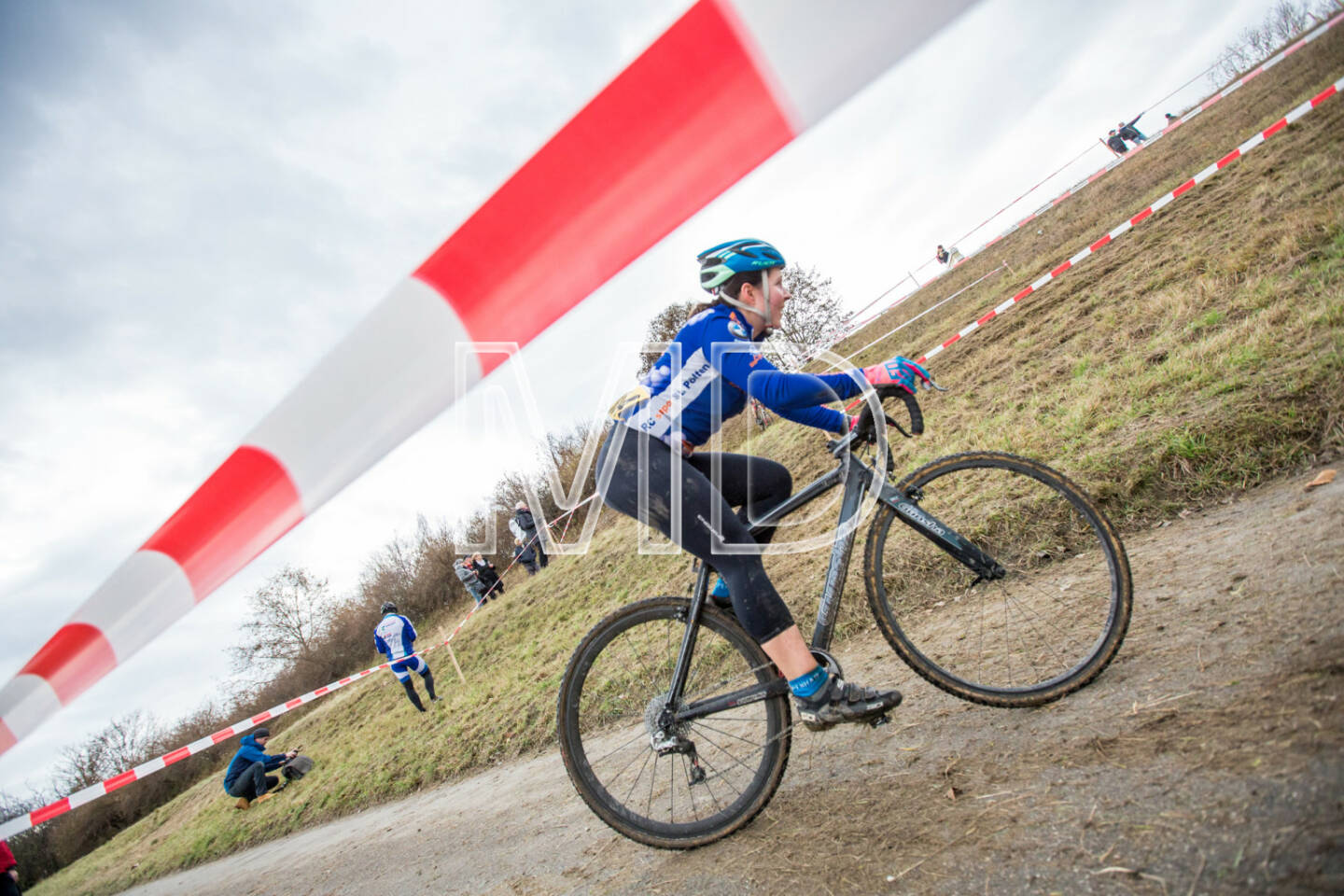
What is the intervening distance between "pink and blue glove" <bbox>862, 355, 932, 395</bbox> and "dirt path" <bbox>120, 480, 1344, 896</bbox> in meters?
1.23

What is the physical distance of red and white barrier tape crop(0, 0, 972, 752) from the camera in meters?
1.84

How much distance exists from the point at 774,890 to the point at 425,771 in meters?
6.06

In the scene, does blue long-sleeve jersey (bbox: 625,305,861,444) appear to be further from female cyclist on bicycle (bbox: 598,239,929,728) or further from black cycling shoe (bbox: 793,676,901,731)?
black cycling shoe (bbox: 793,676,901,731)

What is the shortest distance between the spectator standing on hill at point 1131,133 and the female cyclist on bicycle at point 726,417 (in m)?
31.7

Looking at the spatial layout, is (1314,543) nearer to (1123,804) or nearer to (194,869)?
(1123,804)

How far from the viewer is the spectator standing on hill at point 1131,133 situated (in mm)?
25961

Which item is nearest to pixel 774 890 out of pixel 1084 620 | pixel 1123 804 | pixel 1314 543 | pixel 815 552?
pixel 1123 804

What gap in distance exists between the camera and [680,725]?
2.53m

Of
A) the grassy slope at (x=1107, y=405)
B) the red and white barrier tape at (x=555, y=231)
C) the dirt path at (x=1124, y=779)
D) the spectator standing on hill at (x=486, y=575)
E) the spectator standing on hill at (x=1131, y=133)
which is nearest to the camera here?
the dirt path at (x=1124, y=779)

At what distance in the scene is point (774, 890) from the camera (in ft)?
6.37

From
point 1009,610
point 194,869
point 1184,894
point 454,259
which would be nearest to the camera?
point 1184,894

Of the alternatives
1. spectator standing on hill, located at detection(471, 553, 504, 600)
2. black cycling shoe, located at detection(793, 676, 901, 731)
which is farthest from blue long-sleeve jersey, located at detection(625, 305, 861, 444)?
spectator standing on hill, located at detection(471, 553, 504, 600)

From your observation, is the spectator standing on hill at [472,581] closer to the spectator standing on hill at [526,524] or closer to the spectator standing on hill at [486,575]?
the spectator standing on hill at [486,575]

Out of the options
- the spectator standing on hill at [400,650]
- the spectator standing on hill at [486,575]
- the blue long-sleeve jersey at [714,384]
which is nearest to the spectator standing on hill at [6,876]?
the blue long-sleeve jersey at [714,384]
